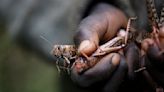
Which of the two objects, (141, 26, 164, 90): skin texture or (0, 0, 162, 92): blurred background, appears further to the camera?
(0, 0, 162, 92): blurred background

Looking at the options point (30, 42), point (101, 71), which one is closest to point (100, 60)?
point (101, 71)

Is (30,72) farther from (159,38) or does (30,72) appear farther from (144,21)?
(159,38)

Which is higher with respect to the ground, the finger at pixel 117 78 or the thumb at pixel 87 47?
the thumb at pixel 87 47

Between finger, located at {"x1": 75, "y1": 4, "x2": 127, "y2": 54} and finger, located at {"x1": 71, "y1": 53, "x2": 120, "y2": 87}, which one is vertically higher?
finger, located at {"x1": 75, "y1": 4, "x2": 127, "y2": 54}

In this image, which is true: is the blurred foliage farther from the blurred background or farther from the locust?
the locust

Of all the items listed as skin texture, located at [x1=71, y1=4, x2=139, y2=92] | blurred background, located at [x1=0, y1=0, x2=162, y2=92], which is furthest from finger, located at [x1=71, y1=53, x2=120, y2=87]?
blurred background, located at [x1=0, y1=0, x2=162, y2=92]

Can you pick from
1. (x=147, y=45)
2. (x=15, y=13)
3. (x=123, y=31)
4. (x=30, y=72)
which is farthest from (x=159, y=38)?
(x=15, y=13)

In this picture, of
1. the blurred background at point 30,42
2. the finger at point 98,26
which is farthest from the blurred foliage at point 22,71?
the finger at point 98,26

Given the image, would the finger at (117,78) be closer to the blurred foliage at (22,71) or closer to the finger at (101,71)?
the finger at (101,71)
